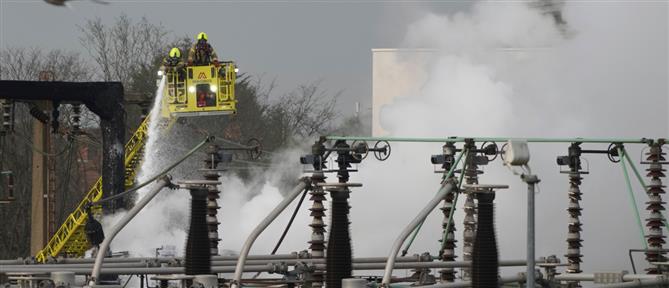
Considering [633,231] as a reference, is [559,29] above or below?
above

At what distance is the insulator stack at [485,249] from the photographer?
1112 inches

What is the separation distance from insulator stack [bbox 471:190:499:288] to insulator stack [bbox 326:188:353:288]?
2.92 meters

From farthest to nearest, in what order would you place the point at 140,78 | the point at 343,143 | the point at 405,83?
1. the point at 140,78
2. the point at 405,83
3. the point at 343,143

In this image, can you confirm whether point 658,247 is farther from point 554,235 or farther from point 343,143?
point 554,235

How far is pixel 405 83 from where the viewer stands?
235 ft

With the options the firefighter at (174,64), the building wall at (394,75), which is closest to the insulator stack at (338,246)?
the firefighter at (174,64)

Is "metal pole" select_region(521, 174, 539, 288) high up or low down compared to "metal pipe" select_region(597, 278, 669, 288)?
up

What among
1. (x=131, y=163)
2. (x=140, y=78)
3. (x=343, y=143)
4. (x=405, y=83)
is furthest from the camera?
(x=140, y=78)

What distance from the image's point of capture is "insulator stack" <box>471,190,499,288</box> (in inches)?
1112

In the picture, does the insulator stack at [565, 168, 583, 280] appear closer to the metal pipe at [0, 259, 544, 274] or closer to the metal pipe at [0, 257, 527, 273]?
the metal pipe at [0, 257, 527, 273]

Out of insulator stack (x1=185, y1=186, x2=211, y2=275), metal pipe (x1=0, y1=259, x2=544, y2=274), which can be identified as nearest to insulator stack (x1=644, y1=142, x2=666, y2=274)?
metal pipe (x1=0, y1=259, x2=544, y2=274)

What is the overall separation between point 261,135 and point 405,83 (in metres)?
14.0

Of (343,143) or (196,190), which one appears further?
(343,143)

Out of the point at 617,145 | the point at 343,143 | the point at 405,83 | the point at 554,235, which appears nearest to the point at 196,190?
the point at 343,143
